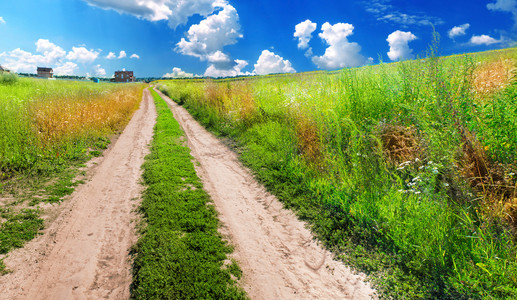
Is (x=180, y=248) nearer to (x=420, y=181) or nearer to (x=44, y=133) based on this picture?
(x=420, y=181)

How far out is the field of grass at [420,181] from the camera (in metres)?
2.95

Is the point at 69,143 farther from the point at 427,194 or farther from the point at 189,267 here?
the point at 427,194

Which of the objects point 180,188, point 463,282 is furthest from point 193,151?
point 463,282

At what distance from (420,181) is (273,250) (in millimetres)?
2234

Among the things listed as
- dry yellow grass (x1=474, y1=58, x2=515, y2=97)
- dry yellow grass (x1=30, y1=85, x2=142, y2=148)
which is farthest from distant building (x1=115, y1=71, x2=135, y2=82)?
dry yellow grass (x1=474, y1=58, x2=515, y2=97)

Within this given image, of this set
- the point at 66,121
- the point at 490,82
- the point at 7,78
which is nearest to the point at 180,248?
the point at 490,82

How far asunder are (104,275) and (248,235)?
6.60ft

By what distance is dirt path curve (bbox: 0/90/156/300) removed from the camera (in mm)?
3115

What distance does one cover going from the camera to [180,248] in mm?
3680

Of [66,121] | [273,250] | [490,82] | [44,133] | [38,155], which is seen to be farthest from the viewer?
[66,121]

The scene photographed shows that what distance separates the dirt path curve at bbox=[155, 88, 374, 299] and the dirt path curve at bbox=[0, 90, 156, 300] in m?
1.52

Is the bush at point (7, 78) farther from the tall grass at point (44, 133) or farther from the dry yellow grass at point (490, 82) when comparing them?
the dry yellow grass at point (490, 82)

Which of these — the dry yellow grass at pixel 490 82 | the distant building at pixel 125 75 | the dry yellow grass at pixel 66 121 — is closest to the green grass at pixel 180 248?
the dry yellow grass at pixel 66 121

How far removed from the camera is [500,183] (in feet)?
11.2
